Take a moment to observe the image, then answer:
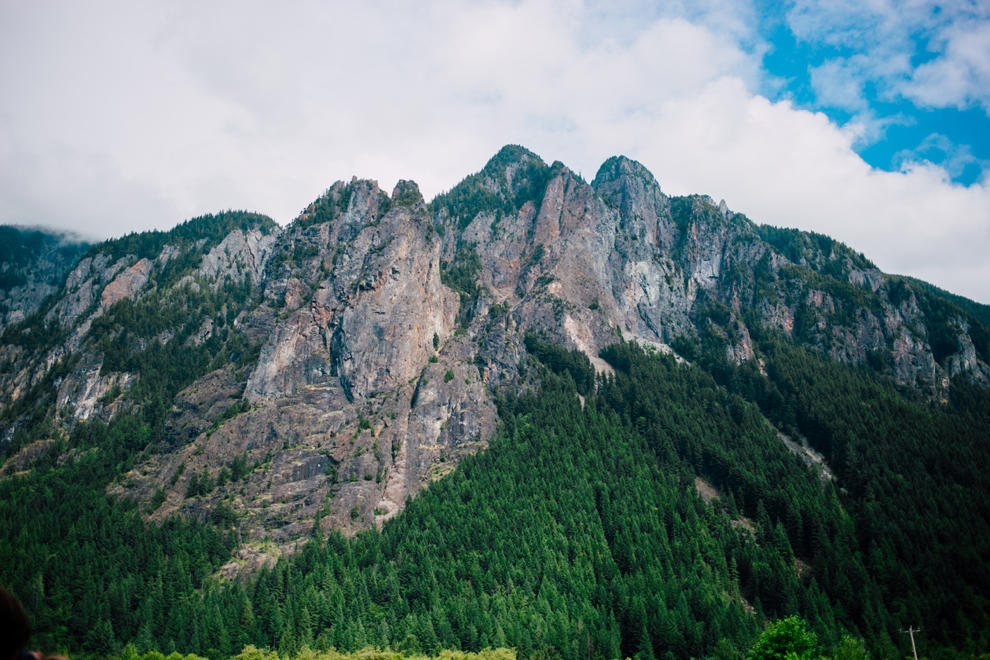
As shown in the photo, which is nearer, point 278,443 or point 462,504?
point 462,504

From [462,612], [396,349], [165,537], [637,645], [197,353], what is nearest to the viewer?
[637,645]

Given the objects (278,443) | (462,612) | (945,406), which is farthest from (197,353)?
(945,406)

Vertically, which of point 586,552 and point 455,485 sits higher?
point 455,485

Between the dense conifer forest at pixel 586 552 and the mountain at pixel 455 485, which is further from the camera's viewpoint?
the mountain at pixel 455 485

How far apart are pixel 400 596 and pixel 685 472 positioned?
2936 inches

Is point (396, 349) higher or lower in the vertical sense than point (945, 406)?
higher

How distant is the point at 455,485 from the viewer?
140 m

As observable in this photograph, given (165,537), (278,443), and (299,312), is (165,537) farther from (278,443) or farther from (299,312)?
(299,312)

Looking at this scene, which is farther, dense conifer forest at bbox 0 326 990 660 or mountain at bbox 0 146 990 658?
mountain at bbox 0 146 990 658

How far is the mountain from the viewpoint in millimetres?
98500

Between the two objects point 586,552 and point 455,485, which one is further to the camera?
point 455,485

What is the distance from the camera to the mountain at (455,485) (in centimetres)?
9850

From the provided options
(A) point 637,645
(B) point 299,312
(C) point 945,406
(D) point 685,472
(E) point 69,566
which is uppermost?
(B) point 299,312

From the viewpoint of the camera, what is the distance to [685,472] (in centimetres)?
13675
